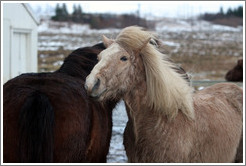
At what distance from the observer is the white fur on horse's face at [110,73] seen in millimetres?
3424

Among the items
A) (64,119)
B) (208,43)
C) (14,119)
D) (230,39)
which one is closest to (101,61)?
(64,119)

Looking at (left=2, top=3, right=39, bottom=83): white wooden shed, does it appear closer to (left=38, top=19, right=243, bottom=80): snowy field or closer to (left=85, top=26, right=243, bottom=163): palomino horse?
(left=38, top=19, right=243, bottom=80): snowy field

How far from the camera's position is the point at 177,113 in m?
3.97

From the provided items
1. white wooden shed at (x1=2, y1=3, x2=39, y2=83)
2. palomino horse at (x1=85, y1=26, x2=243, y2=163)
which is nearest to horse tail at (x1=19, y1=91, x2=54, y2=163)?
palomino horse at (x1=85, y1=26, x2=243, y2=163)

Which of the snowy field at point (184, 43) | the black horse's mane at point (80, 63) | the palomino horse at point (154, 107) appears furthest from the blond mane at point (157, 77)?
the snowy field at point (184, 43)

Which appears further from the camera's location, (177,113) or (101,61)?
(177,113)

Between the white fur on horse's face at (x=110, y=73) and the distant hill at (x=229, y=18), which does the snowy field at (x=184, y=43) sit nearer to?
the distant hill at (x=229, y=18)

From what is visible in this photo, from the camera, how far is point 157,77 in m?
3.83

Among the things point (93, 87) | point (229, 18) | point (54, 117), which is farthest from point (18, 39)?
point (229, 18)

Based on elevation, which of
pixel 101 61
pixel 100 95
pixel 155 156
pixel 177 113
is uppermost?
pixel 101 61

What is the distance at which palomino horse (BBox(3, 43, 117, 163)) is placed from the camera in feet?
11.0

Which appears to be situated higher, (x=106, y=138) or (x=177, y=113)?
(x=177, y=113)

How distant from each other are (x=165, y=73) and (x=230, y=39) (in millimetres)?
31468

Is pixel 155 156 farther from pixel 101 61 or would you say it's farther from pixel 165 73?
pixel 101 61
